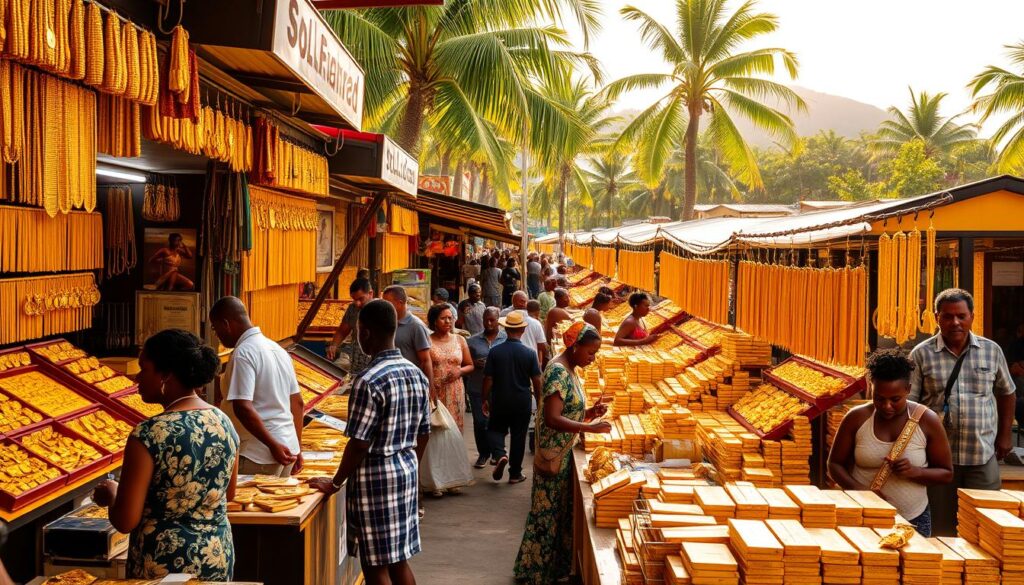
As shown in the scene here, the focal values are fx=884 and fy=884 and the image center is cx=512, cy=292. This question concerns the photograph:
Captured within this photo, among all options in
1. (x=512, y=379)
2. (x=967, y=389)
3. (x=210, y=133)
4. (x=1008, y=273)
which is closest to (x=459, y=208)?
(x=512, y=379)

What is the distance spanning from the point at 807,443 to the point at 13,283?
18.9ft

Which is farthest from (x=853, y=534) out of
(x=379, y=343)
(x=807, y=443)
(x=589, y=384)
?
(x=589, y=384)

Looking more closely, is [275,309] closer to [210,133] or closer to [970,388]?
[210,133]

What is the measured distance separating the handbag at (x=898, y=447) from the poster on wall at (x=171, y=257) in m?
5.23

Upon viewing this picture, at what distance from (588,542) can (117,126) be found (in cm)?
358

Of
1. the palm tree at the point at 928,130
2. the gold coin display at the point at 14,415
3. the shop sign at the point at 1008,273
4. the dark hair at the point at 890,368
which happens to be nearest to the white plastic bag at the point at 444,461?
the gold coin display at the point at 14,415

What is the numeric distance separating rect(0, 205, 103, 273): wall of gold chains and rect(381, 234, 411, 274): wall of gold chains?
677 centimetres

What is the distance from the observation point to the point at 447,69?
49.2ft

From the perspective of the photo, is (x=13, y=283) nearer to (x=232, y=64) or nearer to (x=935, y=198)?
(x=232, y=64)

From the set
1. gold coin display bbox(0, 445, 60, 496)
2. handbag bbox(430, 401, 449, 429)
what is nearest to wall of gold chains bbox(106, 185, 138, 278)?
gold coin display bbox(0, 445, 60, 496)

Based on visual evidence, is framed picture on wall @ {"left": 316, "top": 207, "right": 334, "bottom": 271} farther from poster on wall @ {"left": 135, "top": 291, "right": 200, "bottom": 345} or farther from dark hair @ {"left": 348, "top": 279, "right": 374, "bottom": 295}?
poster on wall @ {"left": 135, "top": 291, "right": 200, "bottom": 345}

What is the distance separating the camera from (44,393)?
5.89 m

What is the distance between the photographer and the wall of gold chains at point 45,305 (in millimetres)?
5938

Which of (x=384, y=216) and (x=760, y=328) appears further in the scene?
(x=384, y=216)
